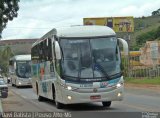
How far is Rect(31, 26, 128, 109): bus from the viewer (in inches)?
747

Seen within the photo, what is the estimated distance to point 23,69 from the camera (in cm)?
4884

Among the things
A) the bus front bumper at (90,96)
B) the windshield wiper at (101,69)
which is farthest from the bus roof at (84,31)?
the bus front bumper at (90,96)

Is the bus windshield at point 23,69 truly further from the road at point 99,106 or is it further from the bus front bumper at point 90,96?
the bus front bumper at point 90,96

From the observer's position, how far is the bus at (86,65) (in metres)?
19.0

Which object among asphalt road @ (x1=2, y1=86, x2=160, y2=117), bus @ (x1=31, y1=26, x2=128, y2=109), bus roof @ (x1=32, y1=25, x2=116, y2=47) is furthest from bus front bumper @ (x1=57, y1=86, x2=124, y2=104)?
bus roof @ (x1=32, y1=25, x2=116, y2=47)

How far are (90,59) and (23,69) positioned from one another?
3009 centimetres

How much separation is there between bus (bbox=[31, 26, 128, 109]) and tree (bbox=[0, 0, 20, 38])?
1.96 m

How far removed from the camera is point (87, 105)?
22734mm

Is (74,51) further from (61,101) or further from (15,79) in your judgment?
(15,79)

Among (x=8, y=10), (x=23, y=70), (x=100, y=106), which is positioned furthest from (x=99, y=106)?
(x=23, y=70)

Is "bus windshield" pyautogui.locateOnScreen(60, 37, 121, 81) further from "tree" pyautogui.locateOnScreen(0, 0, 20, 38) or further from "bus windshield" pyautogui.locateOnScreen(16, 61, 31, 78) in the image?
"bus windshield" pyautogui.locateOnScreen(16, 61, 31, 78)

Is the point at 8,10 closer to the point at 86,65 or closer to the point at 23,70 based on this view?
the point at 86,65

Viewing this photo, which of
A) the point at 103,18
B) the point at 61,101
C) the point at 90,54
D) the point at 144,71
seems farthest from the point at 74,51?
the point at 103,18

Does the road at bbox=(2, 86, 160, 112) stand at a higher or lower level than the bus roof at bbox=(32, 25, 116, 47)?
lower
